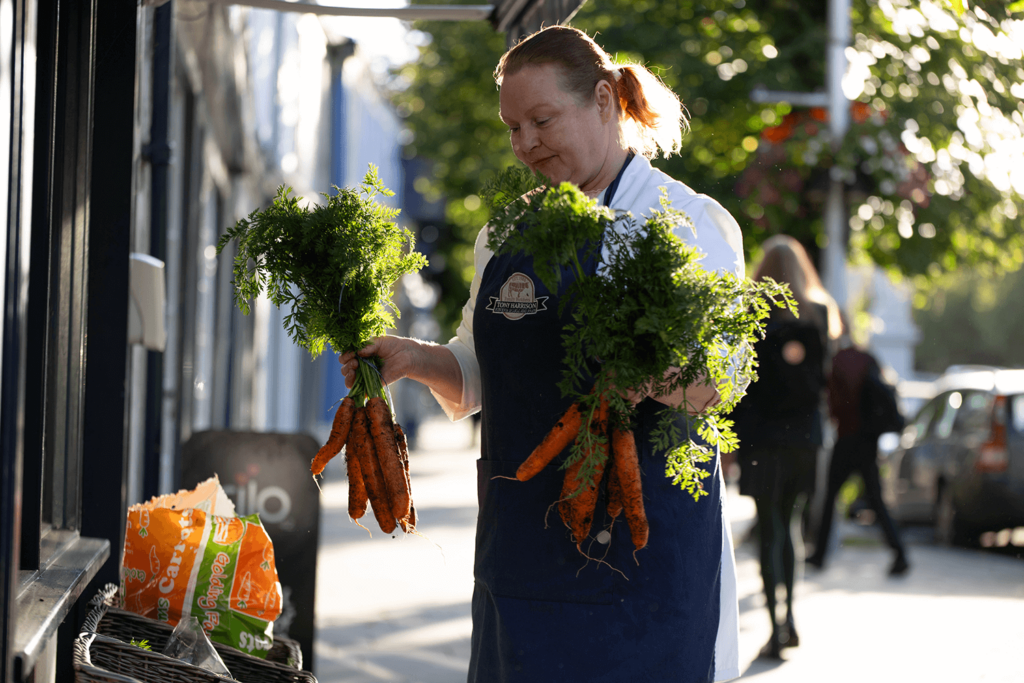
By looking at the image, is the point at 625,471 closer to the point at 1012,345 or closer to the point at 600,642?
the point at 600,642

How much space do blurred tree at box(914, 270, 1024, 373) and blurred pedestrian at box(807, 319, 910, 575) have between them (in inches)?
2004

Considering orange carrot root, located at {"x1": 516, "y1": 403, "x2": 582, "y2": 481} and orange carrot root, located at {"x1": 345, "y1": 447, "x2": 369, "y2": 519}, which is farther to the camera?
orange carrot root, located at {"x1": 345, "y1": 447, "x2": 369, "y2": 519}

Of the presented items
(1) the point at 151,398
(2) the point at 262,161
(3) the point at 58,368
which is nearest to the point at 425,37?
(2) the point at 262,161

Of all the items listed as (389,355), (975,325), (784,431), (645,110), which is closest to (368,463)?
(389,355)

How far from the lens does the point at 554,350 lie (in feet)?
6.84

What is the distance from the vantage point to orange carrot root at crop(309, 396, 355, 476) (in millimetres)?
2477

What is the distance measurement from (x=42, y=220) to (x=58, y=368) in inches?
16.5

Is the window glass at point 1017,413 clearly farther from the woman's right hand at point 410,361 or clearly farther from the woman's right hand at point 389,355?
the woman's right hand at point 389,355

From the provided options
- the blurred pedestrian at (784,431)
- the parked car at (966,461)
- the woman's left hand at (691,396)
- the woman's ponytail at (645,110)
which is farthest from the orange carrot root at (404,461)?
the parked car at (966,461)

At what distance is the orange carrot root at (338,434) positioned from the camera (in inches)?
97.5

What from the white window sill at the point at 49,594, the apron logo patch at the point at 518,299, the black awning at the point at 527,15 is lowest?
the white window sill at the point at 49,594

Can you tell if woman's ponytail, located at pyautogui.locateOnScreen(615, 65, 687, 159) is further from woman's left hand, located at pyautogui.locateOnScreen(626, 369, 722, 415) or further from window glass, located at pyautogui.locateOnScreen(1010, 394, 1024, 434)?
window glass, located at pyautogui.locateOnScreen(1010, 394, 1024, 434)

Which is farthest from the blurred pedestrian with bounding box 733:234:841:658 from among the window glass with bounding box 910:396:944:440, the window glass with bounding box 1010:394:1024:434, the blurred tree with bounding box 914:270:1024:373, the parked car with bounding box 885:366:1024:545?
the blurred tree with bounding box 914:270:1024:373

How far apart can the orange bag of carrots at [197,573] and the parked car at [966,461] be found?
6.51m
